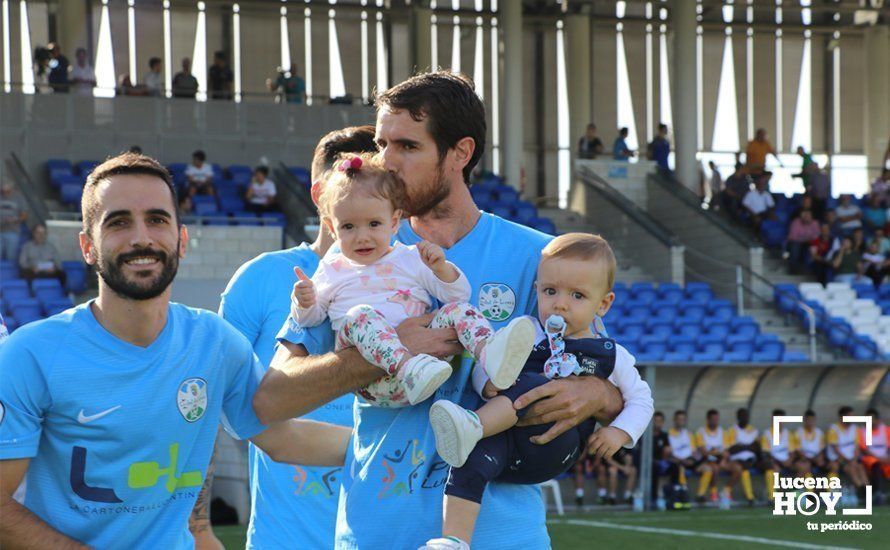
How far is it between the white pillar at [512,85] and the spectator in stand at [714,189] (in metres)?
3.72

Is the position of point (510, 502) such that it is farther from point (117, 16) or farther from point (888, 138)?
point (888, 138)

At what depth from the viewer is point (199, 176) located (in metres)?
21.8

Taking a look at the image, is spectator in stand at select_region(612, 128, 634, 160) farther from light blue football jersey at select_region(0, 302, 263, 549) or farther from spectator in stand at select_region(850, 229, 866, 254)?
A: light blue football jersey at select_region(0, 302, 263, 549)

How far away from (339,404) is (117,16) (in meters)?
25.7

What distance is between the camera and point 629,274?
23719 mm

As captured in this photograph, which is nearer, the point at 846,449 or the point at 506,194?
the point at 846,449

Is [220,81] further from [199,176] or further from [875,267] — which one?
[875,267]

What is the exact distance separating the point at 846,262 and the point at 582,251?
2072 centimetres

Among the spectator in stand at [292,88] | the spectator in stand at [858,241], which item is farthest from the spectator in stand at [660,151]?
the spectator in stand at [292,88]

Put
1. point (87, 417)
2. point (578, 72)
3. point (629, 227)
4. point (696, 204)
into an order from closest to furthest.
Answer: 1. point (87, 417)
2. point (629, 227)
3. point (696, 204)
4. point (578, 72)

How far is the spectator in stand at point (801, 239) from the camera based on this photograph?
24078 millimetres

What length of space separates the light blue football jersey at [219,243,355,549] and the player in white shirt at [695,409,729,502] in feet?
43.6

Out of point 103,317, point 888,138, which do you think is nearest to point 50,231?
point 103,317

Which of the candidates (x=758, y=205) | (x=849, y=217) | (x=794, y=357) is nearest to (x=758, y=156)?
(x=758, y=205)
